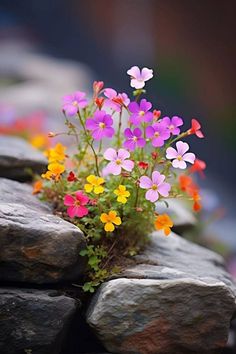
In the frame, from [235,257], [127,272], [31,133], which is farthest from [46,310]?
[235,257]

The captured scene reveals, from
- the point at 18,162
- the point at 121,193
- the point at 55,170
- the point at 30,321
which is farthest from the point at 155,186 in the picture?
the point at 18,162

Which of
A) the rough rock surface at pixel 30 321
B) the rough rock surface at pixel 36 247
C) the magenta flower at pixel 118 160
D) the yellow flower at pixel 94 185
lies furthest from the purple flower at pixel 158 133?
the rough rock surface at pixel 30 321

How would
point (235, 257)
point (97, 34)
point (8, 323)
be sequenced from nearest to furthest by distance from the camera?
point (8, 323)
point (235, 257)
point (97, 34)

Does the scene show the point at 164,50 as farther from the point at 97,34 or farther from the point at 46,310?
the point at 46,310

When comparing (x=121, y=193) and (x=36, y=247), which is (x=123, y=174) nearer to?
(x=121, y=193)

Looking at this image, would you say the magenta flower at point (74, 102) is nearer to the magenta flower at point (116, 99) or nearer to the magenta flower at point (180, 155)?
the magenta flower at point (116, 99)
